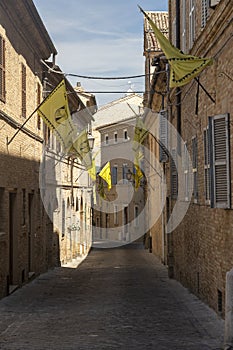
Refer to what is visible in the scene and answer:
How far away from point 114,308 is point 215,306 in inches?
86.2

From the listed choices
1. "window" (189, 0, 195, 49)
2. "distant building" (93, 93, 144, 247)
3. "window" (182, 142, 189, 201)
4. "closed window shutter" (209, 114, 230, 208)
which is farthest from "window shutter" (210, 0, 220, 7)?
"distant building" (93, 93, 144, 247)

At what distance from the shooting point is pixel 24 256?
19750 millimetres

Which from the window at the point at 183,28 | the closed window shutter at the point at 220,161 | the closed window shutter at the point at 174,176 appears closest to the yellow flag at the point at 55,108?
the window at the point at 183,28

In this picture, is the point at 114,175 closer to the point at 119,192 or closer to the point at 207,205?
the point at 119,192

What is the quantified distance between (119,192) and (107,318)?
150 ft

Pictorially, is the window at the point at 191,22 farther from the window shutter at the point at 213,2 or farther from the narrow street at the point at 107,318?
the narrow street at the point at 107,318

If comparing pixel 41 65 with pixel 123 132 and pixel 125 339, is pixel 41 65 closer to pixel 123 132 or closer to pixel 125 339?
pixel 125 339

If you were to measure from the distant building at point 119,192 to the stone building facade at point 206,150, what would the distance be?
34.5 m

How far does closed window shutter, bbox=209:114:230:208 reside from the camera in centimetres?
1187

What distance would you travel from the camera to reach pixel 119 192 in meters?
58.6

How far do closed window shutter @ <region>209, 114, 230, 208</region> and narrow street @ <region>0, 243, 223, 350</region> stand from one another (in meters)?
2.24

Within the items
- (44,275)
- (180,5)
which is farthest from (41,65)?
(44,275)

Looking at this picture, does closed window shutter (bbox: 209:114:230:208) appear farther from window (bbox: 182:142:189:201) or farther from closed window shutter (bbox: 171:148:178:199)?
closed window shutter (bbox: 171:148:178:199)

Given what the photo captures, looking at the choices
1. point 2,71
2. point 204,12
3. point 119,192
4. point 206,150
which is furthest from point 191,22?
point 119,192
